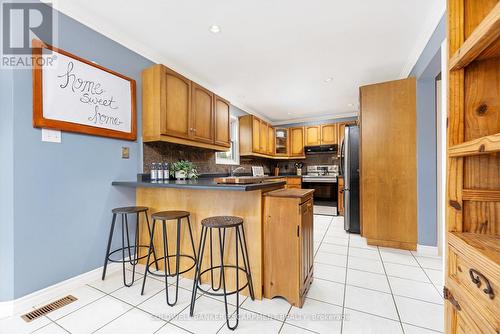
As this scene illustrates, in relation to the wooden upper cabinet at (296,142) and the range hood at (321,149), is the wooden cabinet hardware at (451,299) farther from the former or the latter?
the wooden upper cabinet at (296,142)

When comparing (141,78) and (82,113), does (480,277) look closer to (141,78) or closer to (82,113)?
(82,113)

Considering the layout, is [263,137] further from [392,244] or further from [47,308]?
[47,308]

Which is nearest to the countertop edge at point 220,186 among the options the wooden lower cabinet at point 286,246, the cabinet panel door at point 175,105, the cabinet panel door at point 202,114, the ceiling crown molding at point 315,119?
the wooden lower cabinet at point 286,246

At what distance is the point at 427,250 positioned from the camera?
8.32ft

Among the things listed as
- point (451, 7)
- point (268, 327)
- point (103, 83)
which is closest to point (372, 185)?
point (268, 327)

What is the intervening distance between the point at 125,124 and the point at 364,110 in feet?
9.70

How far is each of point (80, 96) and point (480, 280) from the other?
8.67 feet

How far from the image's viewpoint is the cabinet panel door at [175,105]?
91.2 inches

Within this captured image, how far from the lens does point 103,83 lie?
203 cm

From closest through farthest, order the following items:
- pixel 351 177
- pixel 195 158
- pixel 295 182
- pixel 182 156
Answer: pixel 182 156, pixel 195 158, pixel 351 177, pixel 295 182

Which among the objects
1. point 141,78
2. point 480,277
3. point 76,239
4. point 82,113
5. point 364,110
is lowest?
point 76,239

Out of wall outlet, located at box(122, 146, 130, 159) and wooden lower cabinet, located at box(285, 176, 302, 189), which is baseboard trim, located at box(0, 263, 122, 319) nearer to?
wall outlet, located at box(122, 146, 130, 159)

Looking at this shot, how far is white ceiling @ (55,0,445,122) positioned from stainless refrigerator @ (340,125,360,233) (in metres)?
0.90

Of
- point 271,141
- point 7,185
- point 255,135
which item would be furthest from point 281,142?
point 7,185
